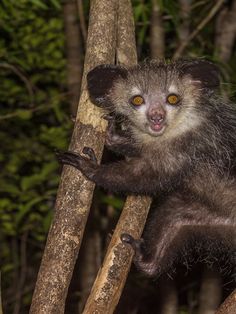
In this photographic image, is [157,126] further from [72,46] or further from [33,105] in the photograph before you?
[33,105]

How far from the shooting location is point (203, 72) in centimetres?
412

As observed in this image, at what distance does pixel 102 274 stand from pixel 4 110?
332cm

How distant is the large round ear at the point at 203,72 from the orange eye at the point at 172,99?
154 mm

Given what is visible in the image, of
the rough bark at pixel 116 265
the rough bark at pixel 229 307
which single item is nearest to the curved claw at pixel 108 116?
the rough bark at pixel 116 265

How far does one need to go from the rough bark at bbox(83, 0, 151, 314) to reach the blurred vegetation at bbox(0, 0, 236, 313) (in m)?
1.04

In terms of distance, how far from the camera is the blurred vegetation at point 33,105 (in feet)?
18.5

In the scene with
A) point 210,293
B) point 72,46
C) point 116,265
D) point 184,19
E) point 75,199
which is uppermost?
point 184,19

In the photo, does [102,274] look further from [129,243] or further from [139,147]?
[139,147]

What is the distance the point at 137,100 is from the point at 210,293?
1755 millimetres

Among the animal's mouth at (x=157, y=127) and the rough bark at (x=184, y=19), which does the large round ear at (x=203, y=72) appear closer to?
the animal's mouth at (x=157, y=127)

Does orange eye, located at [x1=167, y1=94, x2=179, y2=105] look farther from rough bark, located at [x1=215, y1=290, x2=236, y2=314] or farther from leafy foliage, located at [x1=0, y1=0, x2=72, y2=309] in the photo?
leafy foliage, located at [x1=0, y1=0, x2=72, y2=309]

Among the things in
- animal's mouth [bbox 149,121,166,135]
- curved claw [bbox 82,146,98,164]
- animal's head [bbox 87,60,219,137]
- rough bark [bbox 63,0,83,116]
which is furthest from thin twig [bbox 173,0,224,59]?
curved claw [bbox 82,146,98,164]

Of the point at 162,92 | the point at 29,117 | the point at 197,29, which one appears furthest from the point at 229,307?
the point at 29,117

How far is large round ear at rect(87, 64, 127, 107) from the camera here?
3810 mm
